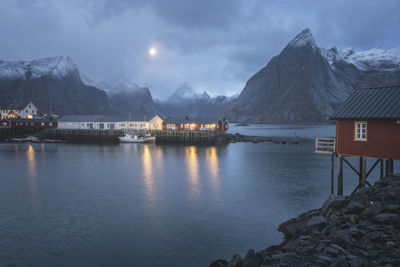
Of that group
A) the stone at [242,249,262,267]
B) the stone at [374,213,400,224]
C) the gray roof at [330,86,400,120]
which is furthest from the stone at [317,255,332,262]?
the gray roof at [330,86,400,120]

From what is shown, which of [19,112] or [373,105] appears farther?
[19,112]

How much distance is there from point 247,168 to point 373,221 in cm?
3836

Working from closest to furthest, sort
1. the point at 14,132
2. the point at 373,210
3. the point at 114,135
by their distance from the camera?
the point at 373,210, the point at 114,135, the point at 14,132

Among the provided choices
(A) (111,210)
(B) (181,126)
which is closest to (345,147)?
(A) (111,210)

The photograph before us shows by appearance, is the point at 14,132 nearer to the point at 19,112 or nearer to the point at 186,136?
the point at 19,112

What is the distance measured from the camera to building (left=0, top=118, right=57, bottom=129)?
126 metres

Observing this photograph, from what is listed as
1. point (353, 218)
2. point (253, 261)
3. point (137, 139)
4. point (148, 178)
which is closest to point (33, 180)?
point (148, 178)

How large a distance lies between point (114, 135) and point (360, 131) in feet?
322

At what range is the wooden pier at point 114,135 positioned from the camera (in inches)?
4227

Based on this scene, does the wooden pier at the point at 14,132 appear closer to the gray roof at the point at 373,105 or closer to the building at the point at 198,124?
the building at the point at 198,124

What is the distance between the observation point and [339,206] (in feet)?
69.1

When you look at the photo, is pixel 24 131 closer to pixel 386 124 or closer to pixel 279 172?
pixel 279 172

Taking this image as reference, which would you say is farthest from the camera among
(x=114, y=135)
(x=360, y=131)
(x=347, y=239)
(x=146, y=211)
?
(x=114, y=135)

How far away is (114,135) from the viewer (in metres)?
114
